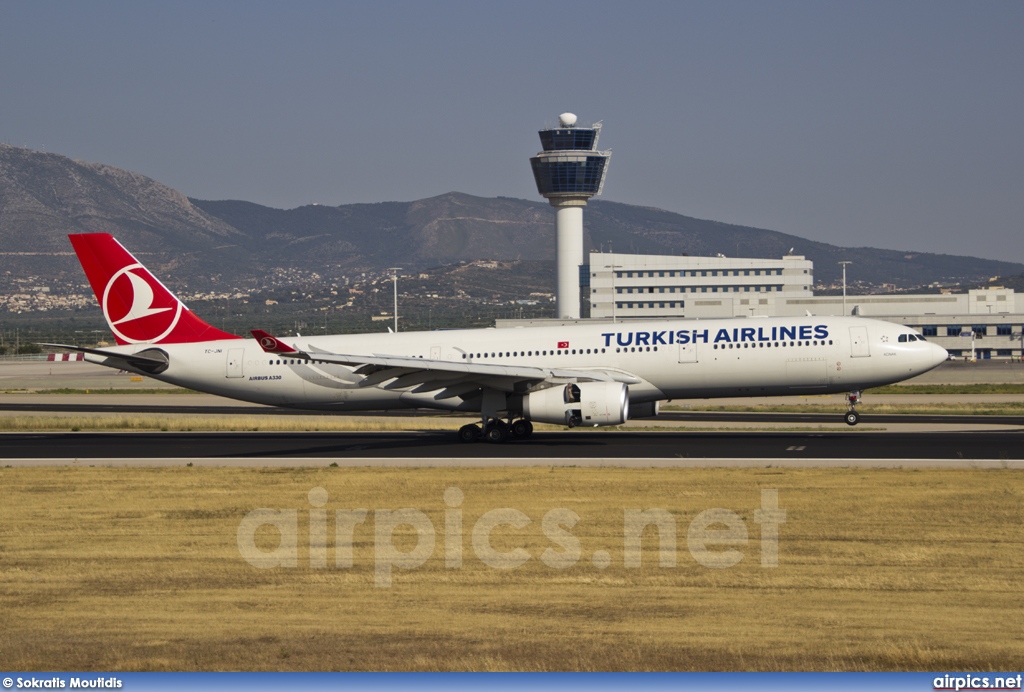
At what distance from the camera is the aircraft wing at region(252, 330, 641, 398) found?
35.3m

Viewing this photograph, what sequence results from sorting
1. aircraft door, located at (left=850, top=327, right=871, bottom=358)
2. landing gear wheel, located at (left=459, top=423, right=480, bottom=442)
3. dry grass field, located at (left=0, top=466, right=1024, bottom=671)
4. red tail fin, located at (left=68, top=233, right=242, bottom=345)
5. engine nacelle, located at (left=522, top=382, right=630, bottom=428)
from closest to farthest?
dry grass field, located at (left=0, top=466, right=1024, bottom=671), engine nacelle, located at (left=522, top=382, right=630, bottom=428), aircraft door, located at (left=850, top=327, right=871, bottom=358), landing gear wheel, located at (left=459, top=423, right=480, bottom=442), red tail fin, located at (left=68, top=233, right=242, bottom=345)

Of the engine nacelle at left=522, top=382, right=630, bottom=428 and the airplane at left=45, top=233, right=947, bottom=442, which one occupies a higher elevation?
the airplane at left=45, top=233, right=947, bottom=442

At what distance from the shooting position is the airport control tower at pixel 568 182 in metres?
151

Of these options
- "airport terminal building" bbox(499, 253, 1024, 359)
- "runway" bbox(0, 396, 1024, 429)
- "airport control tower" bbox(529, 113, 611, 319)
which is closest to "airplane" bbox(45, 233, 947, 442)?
"runway" bbox(0, 396, 1024, 429)

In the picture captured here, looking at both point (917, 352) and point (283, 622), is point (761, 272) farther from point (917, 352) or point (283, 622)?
point (283, 622)

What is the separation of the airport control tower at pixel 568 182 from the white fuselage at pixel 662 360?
110 m

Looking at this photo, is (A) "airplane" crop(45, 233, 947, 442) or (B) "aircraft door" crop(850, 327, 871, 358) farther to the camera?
(B) "aircraft door" crop(850, 327, 871, 358)

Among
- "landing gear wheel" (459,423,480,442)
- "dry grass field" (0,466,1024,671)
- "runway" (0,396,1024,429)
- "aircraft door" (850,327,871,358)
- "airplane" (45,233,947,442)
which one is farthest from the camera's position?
"runway" (0,396,1024,429)

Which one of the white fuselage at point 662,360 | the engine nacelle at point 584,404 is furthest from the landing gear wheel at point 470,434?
the engine nacelle at point 584,404

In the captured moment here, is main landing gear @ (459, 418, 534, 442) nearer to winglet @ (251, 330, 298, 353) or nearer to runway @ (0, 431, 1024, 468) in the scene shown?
runway @ (0, 431, 1024, 468)

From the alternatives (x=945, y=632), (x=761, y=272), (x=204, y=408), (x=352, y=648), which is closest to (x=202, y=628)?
(x=352, y=648)

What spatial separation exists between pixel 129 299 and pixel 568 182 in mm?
115685

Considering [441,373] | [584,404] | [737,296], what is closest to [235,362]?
[441,373]

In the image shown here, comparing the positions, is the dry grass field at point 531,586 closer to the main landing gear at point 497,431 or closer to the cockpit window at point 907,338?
the main landing gear at point 497,431
